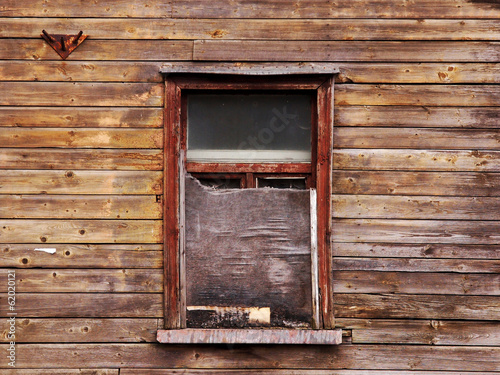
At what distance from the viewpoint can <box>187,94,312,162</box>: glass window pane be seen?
298cm

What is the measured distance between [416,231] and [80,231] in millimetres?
2222

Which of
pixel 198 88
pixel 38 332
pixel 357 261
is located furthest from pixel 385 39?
pixel 38 332

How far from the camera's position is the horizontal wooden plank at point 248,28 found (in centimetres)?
291

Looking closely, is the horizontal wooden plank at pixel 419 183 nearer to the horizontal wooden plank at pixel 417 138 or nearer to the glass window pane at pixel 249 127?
the horizontal wooden plank at pixel 417 138

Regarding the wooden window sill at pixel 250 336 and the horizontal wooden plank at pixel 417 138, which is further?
the horizontal wooden plank at pixel 417 138

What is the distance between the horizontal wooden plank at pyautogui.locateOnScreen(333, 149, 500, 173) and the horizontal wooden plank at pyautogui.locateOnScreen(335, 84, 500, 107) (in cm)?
33

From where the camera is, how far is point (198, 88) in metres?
2.91

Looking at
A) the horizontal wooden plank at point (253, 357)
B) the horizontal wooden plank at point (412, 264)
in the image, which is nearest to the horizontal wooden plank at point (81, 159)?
the horizontal wooden plank at point (253, 357)

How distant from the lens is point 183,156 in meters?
2.92

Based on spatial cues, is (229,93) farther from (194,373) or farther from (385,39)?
(194,373)

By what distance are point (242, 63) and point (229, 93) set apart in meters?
0.22

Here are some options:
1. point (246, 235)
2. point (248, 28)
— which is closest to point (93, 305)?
point (246, 235)

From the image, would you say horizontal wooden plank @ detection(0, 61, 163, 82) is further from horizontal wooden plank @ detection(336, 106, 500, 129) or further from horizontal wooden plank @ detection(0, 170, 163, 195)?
horizontal wooden plank @ detection(336, 106, 500, 129)

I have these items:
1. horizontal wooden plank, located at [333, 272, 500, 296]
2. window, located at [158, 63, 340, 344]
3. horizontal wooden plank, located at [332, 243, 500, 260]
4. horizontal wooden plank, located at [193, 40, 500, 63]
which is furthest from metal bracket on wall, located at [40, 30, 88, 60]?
horizontal wooden plank, located at [333, 272, 500, 296]
